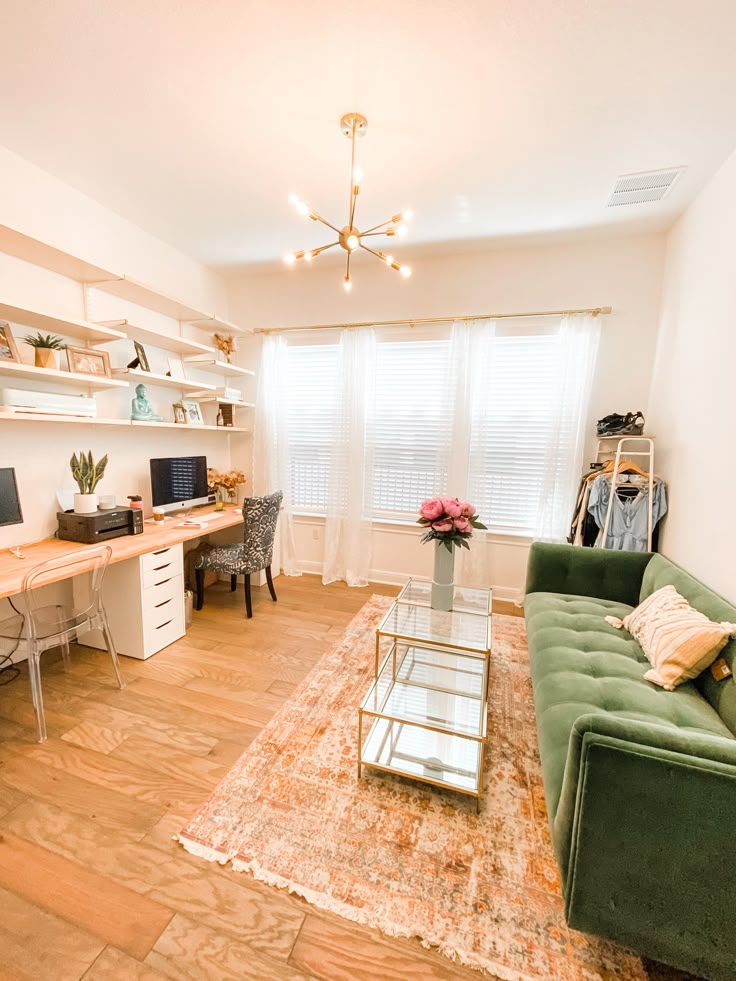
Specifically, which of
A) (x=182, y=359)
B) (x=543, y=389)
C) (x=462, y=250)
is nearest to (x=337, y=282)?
(x=462, y=250)

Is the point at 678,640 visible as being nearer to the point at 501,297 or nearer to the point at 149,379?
the point at 501,297

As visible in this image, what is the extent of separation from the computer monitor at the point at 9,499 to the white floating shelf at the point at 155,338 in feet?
3.35

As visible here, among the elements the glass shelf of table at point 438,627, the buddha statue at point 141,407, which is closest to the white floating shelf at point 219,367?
the buddha statue at point 141,407

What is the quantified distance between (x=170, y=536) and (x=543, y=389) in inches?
120

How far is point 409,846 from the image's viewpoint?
1398mm

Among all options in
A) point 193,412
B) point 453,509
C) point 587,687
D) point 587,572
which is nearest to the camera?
point 587,687

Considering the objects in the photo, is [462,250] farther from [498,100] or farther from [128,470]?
→ [128,470]

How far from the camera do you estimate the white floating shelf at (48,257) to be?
2.00m

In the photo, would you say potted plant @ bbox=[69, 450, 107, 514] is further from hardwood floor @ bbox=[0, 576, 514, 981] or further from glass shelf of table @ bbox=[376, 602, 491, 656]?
glass shelf of table @ bbox=[376, 602, 491, 656]

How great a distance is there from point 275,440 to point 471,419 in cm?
188

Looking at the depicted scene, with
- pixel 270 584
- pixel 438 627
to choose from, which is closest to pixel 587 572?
pixel 438 627

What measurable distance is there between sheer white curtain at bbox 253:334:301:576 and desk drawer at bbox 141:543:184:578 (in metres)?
1.24

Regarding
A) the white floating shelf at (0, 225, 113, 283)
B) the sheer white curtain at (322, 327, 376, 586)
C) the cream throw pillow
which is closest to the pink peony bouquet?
the cream throw pillow

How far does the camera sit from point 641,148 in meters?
2.03
